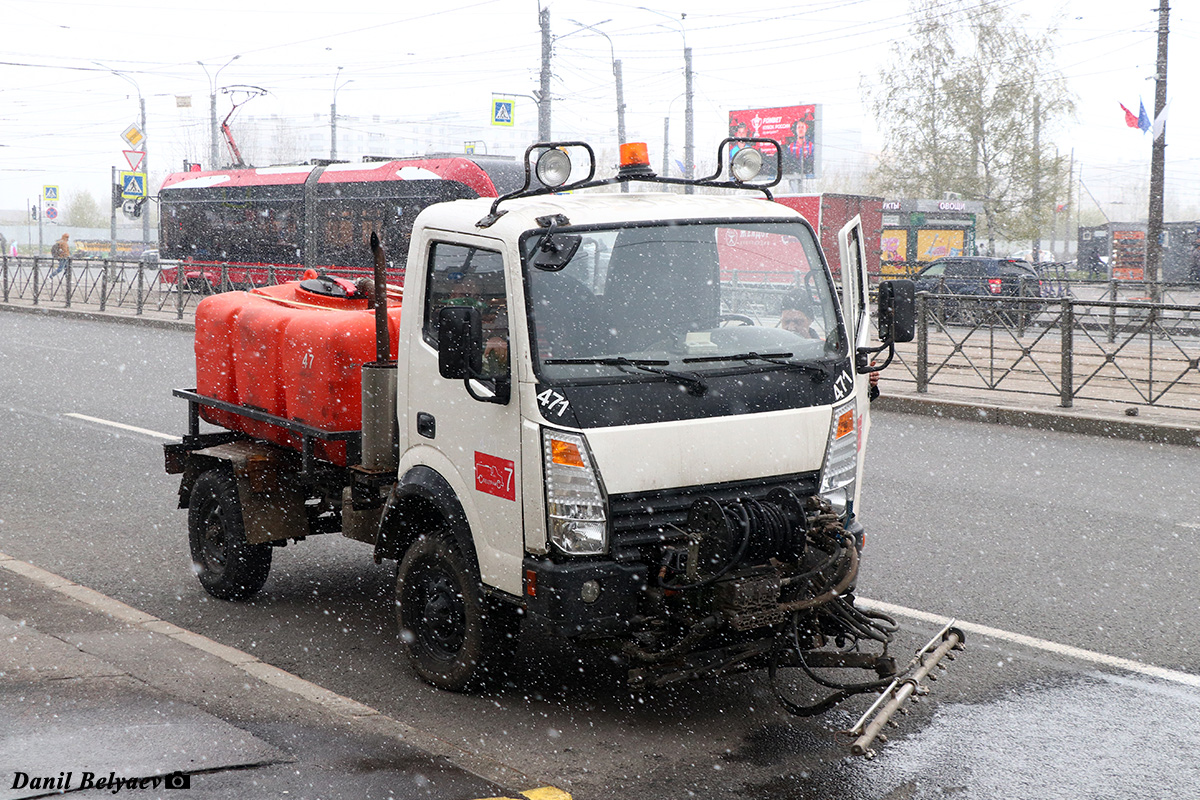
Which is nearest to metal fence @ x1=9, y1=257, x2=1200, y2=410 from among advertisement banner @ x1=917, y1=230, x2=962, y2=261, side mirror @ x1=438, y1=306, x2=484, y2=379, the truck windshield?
the truck windshield

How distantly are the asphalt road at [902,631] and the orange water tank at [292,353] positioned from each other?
103 cm

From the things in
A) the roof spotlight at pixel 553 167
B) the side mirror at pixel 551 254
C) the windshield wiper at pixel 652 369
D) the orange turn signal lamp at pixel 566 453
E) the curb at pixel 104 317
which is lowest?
the curb at pixel 104 317

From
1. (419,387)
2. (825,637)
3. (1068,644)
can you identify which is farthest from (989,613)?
(419,387)

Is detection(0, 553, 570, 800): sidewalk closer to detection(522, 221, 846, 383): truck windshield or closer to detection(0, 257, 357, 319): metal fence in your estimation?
detection(522, 221, 846, 383): truck windshield

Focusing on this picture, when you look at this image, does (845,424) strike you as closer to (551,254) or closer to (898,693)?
(898,693)

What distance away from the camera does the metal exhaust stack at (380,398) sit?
541 cm

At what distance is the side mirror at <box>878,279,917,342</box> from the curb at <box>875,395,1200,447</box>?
7.85m

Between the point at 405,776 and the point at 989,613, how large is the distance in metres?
3.39

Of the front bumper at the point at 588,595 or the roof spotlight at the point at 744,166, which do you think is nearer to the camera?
the front bumper at the point at 588,595

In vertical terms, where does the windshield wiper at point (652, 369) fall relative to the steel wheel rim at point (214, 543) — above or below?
above

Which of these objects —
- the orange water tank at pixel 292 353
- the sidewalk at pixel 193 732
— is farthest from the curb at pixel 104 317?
the sidewalk at pixel 193 732

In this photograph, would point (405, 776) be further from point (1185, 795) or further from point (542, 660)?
point (1185, 795)

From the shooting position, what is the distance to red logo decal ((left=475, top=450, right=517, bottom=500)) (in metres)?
4.55

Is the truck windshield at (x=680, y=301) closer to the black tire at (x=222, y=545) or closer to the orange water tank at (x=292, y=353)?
the orange water tank at (x=292, y=353)
